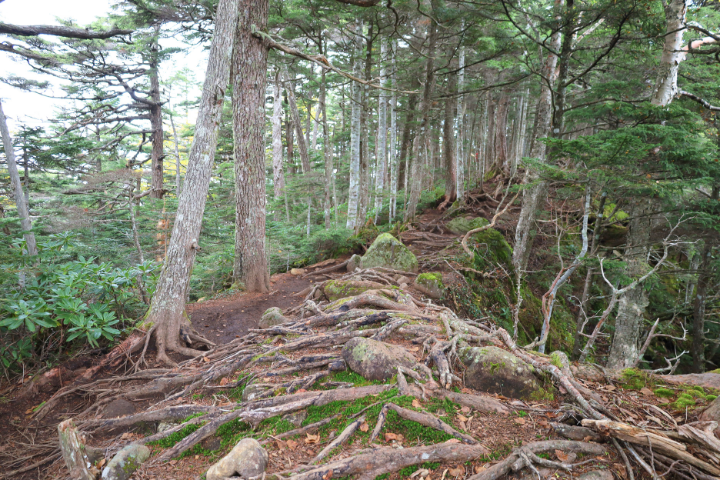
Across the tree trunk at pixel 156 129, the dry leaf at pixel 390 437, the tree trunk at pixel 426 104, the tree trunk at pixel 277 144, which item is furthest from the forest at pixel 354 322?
the tree trunk at pixel 277 144

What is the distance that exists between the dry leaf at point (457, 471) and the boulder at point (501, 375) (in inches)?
41.7

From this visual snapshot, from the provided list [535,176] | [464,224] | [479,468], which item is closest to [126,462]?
[479,468]

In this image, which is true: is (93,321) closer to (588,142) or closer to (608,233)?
(588,142)

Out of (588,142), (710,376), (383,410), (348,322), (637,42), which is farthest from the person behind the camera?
(637,42)

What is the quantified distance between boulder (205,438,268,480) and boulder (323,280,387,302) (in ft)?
13.0

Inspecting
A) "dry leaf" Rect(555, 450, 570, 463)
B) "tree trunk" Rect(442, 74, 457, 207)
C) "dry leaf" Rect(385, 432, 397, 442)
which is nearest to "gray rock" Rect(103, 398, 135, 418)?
"dry leaf" Rect(385, 432, 397, 442)

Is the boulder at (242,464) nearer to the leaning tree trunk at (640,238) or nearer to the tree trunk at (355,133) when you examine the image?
the leaning tree trunk at (640,238)

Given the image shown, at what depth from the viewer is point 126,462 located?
2678 mm

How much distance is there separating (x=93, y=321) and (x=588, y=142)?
7.66 m

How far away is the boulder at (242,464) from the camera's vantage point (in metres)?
2.28

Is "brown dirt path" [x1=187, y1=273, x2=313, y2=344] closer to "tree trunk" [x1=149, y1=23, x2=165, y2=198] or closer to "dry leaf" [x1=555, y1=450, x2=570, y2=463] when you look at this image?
"dry leaf" [x1=555, y1=450, x2=570, y2=463]

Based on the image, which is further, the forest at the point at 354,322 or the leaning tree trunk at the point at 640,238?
the leaning tree trunk at the point at 640,238

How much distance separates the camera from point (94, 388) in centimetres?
402

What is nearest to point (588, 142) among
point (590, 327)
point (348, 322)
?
point (348, 322)
